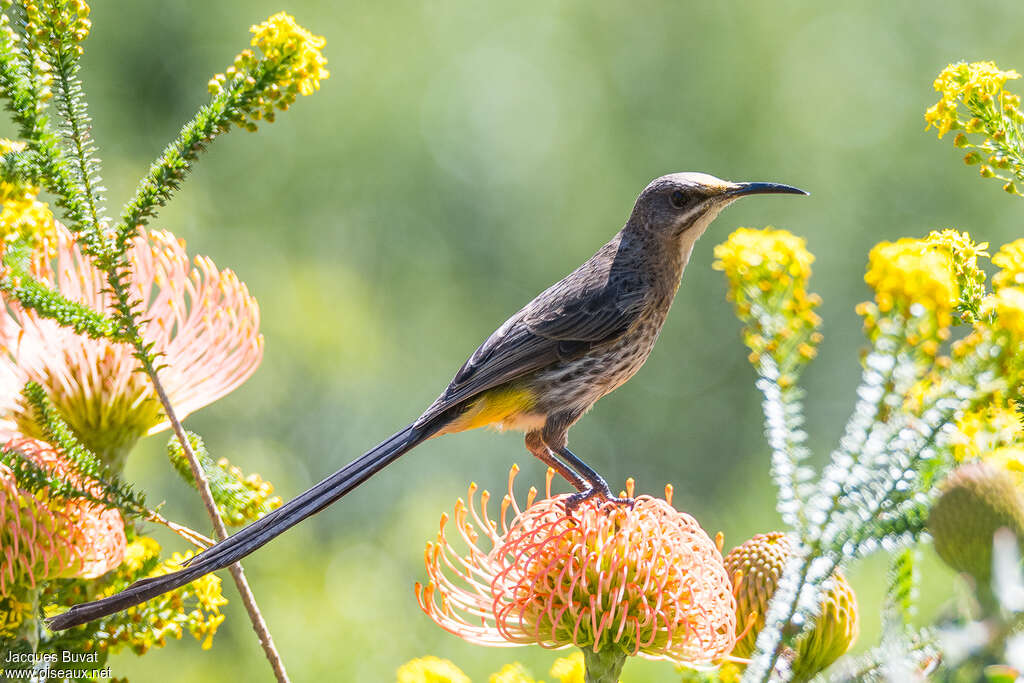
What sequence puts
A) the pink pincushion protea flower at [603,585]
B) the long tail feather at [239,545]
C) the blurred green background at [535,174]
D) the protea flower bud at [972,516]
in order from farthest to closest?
the blurred green background at [535,174] → the pink pincushion protea flower at [603,585] → the long tail feather at [239,545] → the protea flower bud at [972,516]

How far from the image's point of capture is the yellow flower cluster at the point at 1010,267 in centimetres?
139

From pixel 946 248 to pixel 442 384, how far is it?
27.5ft

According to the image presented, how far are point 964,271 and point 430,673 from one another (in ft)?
3.57

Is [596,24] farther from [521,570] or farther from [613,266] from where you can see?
[521,570]

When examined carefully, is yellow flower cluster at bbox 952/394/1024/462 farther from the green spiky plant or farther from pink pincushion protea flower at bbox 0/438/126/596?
pink pincushion protea flower at bbox 0/438/126/596

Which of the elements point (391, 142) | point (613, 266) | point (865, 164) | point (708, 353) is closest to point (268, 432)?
point (391, 142)

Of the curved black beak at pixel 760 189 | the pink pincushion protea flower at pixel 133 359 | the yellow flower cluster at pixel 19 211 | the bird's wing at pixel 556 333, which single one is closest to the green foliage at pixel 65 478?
the yellow flower cluster at pixel 19 211

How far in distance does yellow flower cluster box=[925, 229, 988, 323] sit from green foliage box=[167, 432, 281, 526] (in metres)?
1.30

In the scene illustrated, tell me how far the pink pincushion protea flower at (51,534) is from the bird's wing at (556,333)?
1153 mm

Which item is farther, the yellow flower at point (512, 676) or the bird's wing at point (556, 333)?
the bird's wing at point (556, 333)

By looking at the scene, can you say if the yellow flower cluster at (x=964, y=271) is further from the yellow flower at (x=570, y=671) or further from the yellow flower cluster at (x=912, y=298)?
the yellow flower at (x=570, y=671)

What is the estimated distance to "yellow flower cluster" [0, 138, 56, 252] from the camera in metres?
1.82

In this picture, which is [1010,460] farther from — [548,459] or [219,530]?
[548,459]

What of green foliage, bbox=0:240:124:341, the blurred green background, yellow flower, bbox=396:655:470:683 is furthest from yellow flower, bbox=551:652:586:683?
the blurred green background
